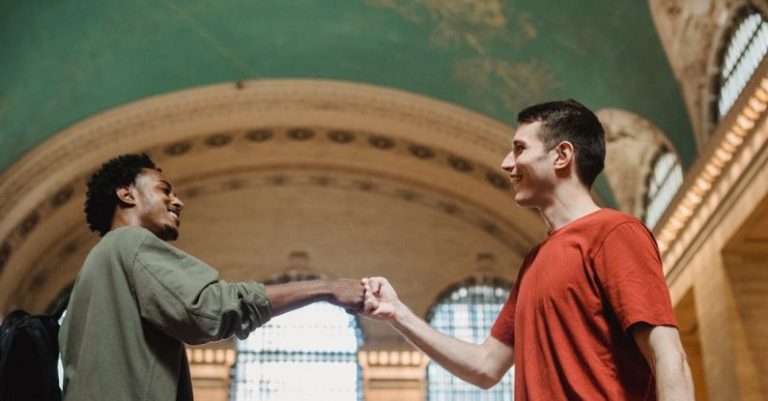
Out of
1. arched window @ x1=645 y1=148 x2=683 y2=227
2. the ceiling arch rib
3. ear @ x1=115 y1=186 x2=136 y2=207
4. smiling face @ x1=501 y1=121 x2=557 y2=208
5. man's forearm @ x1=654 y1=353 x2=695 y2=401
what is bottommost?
man's forearm @ x1=654 y1=353 x2=695 y2=401

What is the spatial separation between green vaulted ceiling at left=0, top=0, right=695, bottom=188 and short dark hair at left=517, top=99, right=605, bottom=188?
1000 centimetres

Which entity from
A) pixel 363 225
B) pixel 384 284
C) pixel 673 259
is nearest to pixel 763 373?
pixel 673 259

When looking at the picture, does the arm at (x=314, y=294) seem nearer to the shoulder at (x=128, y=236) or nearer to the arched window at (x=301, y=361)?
the shoulder at (x=128, y=236)

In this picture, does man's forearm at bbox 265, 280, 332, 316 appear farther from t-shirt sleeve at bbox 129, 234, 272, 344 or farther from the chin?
the chin

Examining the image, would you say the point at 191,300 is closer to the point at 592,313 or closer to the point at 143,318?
the point at 143,318

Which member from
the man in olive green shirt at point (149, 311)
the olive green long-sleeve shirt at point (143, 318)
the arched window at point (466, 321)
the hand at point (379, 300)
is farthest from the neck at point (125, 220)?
the arched window at point (466, 321)

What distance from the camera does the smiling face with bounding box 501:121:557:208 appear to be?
433 centimetres

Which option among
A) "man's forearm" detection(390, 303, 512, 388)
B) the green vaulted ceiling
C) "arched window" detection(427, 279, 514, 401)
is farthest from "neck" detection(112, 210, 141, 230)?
"arched window" detection(427, 279, 514, 401)

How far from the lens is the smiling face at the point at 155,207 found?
15.9 ft

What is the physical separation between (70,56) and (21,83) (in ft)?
2.27

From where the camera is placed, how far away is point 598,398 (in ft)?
12.3

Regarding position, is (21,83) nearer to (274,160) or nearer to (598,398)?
(274,160)

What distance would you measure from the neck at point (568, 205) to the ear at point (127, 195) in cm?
166

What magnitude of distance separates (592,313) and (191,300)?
138 cm
